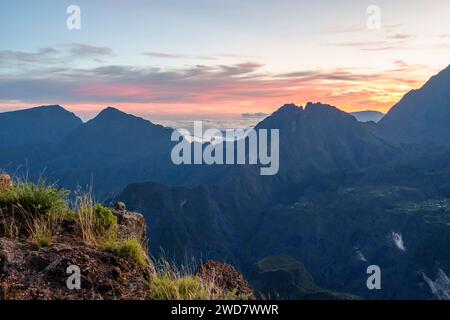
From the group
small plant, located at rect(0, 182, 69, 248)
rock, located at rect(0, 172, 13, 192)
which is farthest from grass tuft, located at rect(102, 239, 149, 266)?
rock, located at rect(0, 172, 13, 192)

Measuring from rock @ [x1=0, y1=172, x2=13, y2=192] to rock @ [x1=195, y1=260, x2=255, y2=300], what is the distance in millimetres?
6059

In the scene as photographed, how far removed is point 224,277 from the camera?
1071 cm

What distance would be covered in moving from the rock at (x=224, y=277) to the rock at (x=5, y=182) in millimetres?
6059

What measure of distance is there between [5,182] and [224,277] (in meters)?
7.12

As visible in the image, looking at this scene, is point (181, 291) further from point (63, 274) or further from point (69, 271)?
point (63, 274)

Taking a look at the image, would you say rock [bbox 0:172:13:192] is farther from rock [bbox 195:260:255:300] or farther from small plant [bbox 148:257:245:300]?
small plant [bbox 148:257:245:300]

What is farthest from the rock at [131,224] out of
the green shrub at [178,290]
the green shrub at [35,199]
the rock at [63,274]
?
the green shrub at [178,290]

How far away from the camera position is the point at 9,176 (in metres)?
14.0

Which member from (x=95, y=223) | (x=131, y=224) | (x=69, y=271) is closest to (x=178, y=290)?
(x=69, y=271)

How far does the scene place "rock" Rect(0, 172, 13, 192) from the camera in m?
12.9

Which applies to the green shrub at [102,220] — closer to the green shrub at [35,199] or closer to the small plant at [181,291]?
the green shrub at [35,199]

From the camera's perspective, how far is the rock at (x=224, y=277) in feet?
33.4
